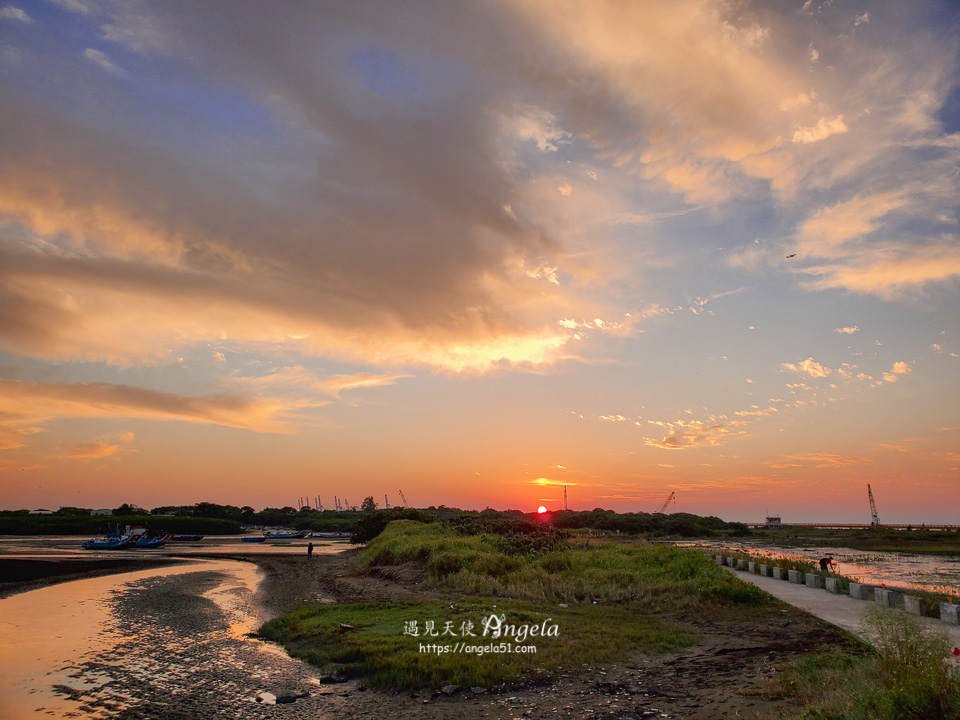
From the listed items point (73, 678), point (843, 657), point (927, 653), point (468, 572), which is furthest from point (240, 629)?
point (927, 653)

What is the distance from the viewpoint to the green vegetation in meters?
8.77

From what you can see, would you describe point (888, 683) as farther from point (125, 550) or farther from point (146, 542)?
point (146, 542)

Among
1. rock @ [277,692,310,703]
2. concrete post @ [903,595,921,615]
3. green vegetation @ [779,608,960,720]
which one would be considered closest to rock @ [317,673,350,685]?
rock @ [277,692,310,703]

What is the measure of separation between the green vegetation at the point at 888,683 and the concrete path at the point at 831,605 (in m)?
2.09

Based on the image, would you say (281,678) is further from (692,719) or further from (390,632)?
(692,719)

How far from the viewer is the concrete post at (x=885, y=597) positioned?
20266 mm

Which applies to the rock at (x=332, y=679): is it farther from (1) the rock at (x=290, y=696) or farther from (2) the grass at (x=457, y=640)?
(1) the rock at (x=290, y=696)

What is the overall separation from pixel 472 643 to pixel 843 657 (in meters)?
10.3

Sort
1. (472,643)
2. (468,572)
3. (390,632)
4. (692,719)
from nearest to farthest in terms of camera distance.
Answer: (692,719)
(472,643)
(390,632)
(468,572)

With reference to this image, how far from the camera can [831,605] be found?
22.2 metres

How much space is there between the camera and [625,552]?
3772 cm

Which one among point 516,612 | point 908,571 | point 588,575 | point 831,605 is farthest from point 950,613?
point 908,571

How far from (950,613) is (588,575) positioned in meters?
16.9

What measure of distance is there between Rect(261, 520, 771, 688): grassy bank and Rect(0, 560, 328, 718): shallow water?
2.15 meters
